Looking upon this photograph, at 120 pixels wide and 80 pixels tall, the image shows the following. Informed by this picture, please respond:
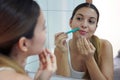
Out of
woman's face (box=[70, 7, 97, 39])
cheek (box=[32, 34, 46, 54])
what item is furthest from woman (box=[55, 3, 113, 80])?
cheek (box=[32, 34, 46, 54])

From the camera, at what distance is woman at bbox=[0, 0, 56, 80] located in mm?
463

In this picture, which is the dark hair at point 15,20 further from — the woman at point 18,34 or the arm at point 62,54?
the arm at point 62,54

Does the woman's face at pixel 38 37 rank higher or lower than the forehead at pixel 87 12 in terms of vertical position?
lower

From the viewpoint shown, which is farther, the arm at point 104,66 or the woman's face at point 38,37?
the arm at point 104,66

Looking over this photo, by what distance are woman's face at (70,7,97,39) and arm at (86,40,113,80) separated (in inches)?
2.8

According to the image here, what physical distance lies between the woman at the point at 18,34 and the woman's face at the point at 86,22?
0.75 ft

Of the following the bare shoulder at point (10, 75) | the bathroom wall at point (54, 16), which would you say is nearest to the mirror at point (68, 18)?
the bathroom wall at point (54, 16)

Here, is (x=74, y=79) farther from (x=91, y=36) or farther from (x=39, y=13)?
(x=39, y=13)

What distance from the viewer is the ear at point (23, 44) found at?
489 mm

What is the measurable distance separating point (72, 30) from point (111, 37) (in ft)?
0.45

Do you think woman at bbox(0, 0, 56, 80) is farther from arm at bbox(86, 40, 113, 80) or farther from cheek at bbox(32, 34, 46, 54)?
arm at bbox(86, 40, 113, 80)

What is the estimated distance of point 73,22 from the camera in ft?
2.52

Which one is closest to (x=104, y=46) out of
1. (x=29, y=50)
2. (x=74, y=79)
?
(x=74, y=79)

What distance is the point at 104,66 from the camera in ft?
2.50
